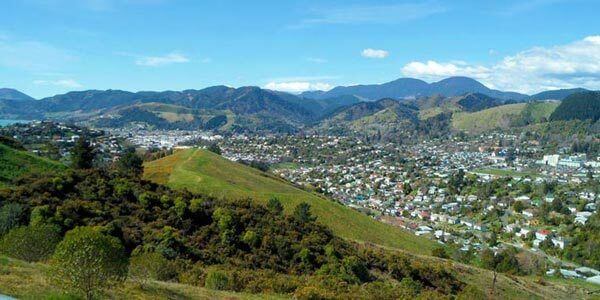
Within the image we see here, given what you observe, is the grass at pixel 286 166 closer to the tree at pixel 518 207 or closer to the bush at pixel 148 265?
the tree at pixel 518 207

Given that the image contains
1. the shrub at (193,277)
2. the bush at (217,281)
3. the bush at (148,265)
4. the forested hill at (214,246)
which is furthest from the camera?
the forested hill at (214,246)

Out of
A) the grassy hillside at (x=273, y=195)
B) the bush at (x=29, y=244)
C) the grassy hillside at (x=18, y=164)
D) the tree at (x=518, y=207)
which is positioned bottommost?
the tree at (x=518, y=207)

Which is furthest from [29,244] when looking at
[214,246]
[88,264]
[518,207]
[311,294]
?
[518,207]

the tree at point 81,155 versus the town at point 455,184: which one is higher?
the tree at point 81,155

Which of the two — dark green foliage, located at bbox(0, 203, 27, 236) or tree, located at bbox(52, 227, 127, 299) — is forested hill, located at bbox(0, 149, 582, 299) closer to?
dark green foliage, located at bbox(0, 203, 27, 236)

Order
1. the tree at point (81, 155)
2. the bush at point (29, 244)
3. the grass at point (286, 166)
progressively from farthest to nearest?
the grass at point (286, 166) → the tree at point (81, 155) → the bush at point (29, 244)

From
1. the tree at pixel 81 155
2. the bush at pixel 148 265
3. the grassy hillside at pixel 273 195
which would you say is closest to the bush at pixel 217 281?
the bush at pixel 148 265

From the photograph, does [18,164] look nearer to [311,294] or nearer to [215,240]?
[215,240]

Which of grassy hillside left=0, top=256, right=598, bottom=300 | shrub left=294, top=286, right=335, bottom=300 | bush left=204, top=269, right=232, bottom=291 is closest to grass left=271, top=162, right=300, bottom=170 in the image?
bush left=204, top=269, right=232, bottom=291
